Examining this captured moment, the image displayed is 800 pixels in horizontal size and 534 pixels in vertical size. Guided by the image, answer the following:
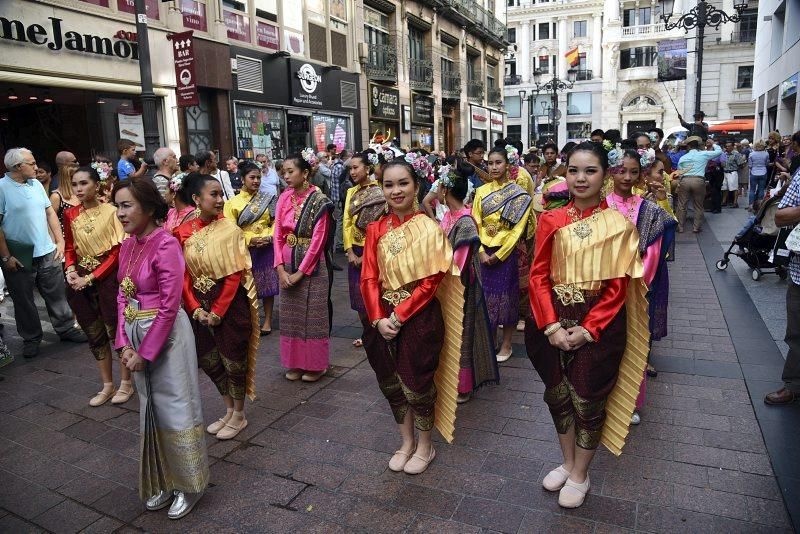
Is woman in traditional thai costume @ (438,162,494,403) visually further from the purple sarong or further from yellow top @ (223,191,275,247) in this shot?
yellow top @ (223,191,275,247)

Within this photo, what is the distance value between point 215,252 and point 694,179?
11.3 metres

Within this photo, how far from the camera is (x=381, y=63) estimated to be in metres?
20.9

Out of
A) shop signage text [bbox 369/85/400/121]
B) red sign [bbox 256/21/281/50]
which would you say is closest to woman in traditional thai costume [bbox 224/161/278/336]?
red sign [bbox 256/21/281/50]

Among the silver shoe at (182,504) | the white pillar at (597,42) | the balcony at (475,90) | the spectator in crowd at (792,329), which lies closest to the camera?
the silver shoe at (182,504)

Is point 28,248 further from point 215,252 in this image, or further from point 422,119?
point 422,119

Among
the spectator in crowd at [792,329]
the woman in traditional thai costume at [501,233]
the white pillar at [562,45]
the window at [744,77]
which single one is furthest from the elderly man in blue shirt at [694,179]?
the white pillar at [562,45]

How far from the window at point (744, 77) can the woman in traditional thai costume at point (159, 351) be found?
44790 mm

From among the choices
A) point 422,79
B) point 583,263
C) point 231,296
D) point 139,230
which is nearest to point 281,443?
point 231,296

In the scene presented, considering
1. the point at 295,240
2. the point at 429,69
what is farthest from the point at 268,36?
the point at 295,240

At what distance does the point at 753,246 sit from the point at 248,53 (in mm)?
12015

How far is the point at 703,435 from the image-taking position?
365 cm

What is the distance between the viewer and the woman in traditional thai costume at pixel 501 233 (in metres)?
4.90

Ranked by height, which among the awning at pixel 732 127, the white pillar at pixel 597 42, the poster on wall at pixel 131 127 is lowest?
the poster on wall at pixel 131 127

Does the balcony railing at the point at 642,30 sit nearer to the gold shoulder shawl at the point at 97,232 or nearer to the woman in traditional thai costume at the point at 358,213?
the woman in traditional thai costume at the point at 358,213
